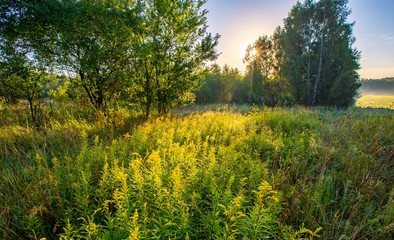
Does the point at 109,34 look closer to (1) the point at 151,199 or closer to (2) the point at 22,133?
(2) the point at 22,133

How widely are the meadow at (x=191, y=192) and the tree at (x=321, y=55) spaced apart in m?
16.3

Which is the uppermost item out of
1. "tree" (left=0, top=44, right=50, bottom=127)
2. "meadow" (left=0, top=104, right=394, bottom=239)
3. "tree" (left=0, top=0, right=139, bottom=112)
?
"tree" (left=0, top=0, right=139, bottom=112)

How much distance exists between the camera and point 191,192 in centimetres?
244

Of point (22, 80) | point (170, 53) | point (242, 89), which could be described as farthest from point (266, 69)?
point (22, 80)

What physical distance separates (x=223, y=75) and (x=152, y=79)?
22493 mm

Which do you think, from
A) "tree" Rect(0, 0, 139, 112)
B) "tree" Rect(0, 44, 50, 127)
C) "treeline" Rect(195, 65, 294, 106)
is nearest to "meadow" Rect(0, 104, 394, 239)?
"tree" Rect(0, 44, 50, 127)

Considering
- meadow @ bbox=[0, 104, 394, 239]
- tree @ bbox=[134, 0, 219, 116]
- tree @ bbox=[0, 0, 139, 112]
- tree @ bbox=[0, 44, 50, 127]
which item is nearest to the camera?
meadow @ bbox=[0, 104, 394, 239]

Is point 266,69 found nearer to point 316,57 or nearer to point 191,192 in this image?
point 316,57

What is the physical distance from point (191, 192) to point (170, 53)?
21.6 feet

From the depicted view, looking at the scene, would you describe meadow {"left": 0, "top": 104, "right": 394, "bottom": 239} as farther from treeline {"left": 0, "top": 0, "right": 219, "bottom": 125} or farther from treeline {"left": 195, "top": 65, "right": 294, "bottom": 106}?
treeline {"left": 195, "top": 65, "right": 294, "bottom": 106}

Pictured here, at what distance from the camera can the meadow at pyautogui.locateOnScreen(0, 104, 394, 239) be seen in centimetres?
180

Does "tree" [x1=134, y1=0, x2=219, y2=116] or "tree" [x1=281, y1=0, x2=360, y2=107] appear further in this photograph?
"tree" [x1=281, y1=0, x2=360, y2=107]

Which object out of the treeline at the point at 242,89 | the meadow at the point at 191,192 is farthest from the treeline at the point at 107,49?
the treeline at the point at 242,89

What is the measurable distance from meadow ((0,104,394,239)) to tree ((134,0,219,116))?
3.34 metres
